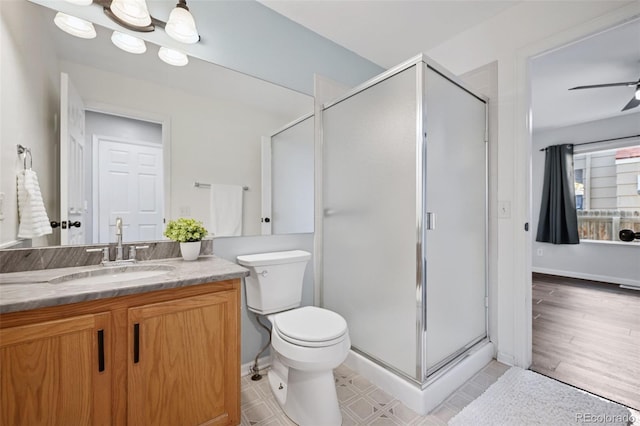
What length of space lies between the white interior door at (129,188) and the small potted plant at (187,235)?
11cm

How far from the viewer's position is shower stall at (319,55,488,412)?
1.52 metres

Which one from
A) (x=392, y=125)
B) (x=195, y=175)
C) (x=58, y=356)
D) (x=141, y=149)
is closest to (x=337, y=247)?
(x=392, y=125)

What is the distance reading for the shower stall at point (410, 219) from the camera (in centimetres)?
152

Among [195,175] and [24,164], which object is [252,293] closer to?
[195,175]

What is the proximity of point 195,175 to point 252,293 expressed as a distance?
83cm

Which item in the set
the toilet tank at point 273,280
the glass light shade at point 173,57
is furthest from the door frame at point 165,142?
the toilet tank at point 273,280

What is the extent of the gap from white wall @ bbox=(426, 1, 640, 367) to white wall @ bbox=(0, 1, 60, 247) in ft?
8.62

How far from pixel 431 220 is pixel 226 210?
126 cm

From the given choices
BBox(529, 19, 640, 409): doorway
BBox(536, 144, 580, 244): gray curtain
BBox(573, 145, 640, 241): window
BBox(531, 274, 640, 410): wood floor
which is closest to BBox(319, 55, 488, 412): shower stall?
BBox(531, 274, 640, 410): wood floor

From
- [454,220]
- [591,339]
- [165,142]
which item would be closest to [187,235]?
[165,142]

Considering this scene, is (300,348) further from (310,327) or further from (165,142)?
(165,142)

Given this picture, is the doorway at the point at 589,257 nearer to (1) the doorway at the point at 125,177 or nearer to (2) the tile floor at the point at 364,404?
(2) the tile floor at the point at 364,404

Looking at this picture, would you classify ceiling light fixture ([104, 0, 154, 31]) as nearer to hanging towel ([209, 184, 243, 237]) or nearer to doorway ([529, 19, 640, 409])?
hanging towel ([209, 184, 243, 237])

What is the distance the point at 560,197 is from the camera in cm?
434
